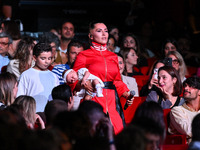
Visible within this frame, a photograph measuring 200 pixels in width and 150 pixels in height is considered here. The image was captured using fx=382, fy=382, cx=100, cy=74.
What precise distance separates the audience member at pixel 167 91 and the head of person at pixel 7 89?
1.65 metres

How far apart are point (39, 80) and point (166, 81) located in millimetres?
1624

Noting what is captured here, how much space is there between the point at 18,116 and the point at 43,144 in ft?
2.66

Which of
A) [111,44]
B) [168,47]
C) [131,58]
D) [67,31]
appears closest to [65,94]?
[131,58]

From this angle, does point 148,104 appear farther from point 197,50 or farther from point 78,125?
point 197,50

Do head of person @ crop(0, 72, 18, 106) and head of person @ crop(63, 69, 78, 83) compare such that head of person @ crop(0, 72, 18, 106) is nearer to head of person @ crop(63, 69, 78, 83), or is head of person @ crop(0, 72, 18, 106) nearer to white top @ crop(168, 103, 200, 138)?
head of person @ crop(63, 69, 78, 83)

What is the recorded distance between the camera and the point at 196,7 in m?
9.61

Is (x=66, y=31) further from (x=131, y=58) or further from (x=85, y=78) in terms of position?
(x=85, y=78)

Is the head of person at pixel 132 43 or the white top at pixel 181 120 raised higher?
the head of person at pixel 132 43

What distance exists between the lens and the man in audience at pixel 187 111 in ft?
13.4

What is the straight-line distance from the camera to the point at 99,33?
4020mm

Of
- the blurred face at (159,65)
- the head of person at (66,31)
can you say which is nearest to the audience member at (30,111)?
the blurred face at (159,65)

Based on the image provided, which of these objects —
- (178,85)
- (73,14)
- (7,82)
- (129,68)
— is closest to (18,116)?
(7,82)

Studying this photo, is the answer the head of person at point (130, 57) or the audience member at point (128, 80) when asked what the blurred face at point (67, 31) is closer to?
the head of person at point (130, 57)

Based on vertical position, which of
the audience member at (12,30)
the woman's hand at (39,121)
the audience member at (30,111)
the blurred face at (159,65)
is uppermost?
the audience member at (12,30)
